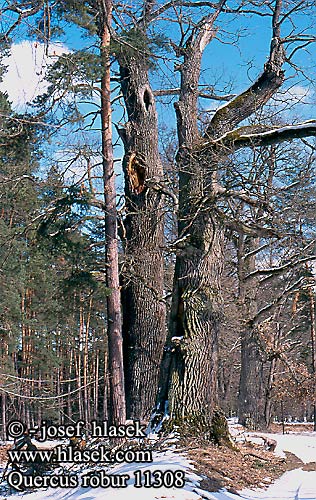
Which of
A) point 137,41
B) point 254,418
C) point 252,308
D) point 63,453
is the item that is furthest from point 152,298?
point 254,418

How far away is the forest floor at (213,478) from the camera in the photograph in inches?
213

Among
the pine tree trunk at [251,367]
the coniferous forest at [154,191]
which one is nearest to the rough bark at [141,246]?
the coniferous forest at [154,191]

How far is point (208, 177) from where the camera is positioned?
8805mm

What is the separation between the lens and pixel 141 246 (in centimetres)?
989

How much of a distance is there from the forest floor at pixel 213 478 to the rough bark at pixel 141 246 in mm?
2020

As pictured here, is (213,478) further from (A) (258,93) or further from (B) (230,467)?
(A) (258,93)

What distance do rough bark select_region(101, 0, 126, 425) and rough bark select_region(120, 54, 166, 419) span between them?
34cm

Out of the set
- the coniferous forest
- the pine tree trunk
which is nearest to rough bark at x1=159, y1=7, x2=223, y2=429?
the coniferous forest

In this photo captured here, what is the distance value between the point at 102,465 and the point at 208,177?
14.7 feet

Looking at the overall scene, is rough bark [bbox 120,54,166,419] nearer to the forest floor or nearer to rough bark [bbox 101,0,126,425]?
rough bark [bbox 101,0,126,425]

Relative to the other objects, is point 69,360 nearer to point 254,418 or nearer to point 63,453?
point 254,418

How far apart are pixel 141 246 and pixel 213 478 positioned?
179 inches

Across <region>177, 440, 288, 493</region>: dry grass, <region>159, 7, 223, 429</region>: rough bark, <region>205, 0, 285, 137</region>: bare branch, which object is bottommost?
<region>177, 440, 288, 493</region>: dry grass

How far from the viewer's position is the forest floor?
17.8ft
